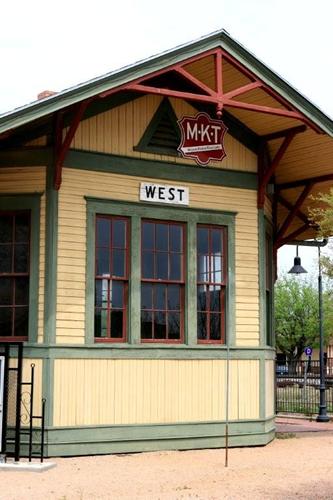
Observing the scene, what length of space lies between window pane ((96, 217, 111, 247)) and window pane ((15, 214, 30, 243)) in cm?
118

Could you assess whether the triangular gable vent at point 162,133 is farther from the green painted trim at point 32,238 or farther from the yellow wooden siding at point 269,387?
the yellow wooden siding at point 269,387

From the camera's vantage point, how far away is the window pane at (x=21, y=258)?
13742mm

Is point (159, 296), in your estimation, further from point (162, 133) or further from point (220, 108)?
point (220, 108)

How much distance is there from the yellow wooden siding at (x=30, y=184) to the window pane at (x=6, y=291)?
23.4 inches

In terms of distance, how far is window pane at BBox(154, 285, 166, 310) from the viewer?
14.4 m

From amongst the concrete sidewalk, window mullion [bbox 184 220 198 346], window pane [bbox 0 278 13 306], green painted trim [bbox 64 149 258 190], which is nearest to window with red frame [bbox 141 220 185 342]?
window mullion [bbox 184 220 198 346]

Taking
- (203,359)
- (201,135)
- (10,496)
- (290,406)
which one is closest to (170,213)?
(201,135)

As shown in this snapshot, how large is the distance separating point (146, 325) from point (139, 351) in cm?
54

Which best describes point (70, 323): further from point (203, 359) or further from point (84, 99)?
point (84, 99)

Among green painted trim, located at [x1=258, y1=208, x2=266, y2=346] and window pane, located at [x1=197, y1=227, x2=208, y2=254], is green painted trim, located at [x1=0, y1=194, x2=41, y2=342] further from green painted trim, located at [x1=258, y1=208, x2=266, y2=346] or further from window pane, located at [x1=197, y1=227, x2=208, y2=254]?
green painted trim, located at [x1=258, y1=208, x2=266, y2=346]

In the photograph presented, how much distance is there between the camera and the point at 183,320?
14547mm

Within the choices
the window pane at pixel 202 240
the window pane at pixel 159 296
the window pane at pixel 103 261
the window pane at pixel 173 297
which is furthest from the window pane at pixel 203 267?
the window pane at pixel 103 261

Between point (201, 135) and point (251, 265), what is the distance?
8.50 ft

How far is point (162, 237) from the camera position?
14.6 meters
